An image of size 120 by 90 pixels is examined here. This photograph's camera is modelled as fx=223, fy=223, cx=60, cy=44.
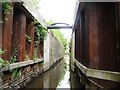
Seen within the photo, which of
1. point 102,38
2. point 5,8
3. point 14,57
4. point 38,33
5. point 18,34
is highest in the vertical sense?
point 5,8

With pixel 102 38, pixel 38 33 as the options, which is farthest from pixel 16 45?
pixel 38 33

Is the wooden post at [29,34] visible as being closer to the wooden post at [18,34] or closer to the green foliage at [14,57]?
the wooden post at [18,34]

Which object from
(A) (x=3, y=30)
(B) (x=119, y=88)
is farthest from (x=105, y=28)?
(A) (x=3, y=30)

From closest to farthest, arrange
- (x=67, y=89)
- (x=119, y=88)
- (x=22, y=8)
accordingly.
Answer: (x=119, y=88)
(x=67, y=89)
(x=22, y=8)

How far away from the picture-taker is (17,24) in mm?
9156

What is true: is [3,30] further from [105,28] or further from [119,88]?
[119,88]

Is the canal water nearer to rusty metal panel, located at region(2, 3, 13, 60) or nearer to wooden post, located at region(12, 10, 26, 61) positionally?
wooden post, located at region(12, 10, 26, 61)

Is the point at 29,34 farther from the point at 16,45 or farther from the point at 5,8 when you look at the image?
the point at 5,8

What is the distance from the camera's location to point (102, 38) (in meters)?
5.69

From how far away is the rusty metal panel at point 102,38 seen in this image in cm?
562

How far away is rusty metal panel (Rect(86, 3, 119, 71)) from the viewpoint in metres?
5.62

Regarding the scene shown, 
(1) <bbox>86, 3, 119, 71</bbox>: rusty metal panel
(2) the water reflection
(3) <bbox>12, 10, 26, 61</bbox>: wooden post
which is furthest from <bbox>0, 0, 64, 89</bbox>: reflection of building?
→ (1) <bbox>86, 3, 119, 71</bbox>: rusty metal panel

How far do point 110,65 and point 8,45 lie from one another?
10.4ft

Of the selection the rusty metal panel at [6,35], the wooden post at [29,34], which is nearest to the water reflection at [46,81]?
the wooden post at [29,34]
